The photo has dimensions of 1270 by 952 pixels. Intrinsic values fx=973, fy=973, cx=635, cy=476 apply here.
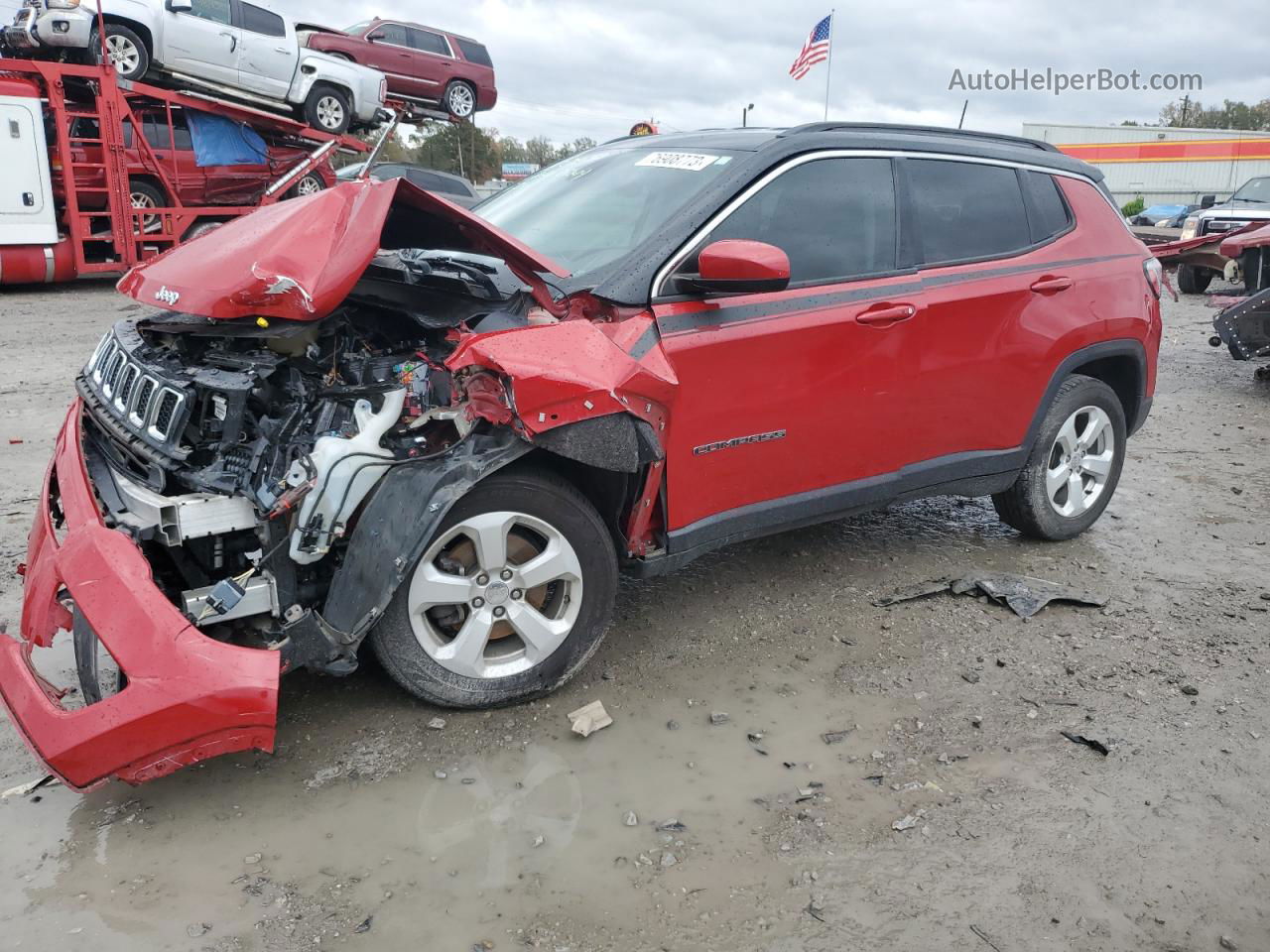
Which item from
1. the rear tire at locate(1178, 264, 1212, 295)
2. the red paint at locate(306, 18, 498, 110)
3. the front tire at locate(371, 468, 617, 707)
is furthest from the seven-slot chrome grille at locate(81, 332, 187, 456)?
the rear tire at locate(1178, 264, 1212, 295)

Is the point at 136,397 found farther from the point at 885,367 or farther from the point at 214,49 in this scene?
the point at 214,49

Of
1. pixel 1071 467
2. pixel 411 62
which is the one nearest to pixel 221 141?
pixel 411 62

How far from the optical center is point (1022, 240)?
13.9ft

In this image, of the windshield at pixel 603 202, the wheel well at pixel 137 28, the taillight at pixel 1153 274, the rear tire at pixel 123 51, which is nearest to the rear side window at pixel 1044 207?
the taillight at pixel 1153 274

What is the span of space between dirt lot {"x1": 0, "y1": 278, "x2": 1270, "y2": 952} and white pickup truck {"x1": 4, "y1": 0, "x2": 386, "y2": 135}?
10821mm

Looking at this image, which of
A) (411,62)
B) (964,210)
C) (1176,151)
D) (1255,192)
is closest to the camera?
(964,210)

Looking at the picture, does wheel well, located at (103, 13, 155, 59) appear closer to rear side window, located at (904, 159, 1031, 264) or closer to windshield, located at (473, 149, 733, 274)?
windshield, located at (473, 149, 733, 274)

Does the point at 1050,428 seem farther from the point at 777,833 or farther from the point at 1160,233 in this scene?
the point at 1160,233

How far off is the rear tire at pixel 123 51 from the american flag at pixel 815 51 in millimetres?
8701

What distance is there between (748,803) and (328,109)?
49.3ft

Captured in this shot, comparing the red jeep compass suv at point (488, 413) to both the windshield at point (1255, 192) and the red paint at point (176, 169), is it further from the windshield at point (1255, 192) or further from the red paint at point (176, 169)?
the windshield at point (1255, 192)

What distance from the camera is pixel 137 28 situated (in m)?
12.7

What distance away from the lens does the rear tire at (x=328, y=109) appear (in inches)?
590

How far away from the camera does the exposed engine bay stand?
269cm
